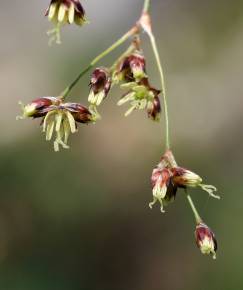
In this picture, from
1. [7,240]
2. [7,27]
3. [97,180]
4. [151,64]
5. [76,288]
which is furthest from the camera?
[7,27]

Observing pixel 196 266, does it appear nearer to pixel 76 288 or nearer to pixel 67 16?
pixel 76 288

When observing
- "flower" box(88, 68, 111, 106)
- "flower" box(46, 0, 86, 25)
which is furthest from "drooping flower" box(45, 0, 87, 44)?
"flower" box(88, 68, 111, 106)

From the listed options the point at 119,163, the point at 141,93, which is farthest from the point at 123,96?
the point at 119,163

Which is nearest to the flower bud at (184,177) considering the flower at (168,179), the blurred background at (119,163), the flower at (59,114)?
the flower at (168,179)

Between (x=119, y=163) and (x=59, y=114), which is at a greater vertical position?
(x=59, y=114)

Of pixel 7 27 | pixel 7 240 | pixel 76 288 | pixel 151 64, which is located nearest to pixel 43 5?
pixel 7 27

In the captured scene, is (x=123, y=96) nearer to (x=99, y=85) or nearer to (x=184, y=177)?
(x=99, y=85)
